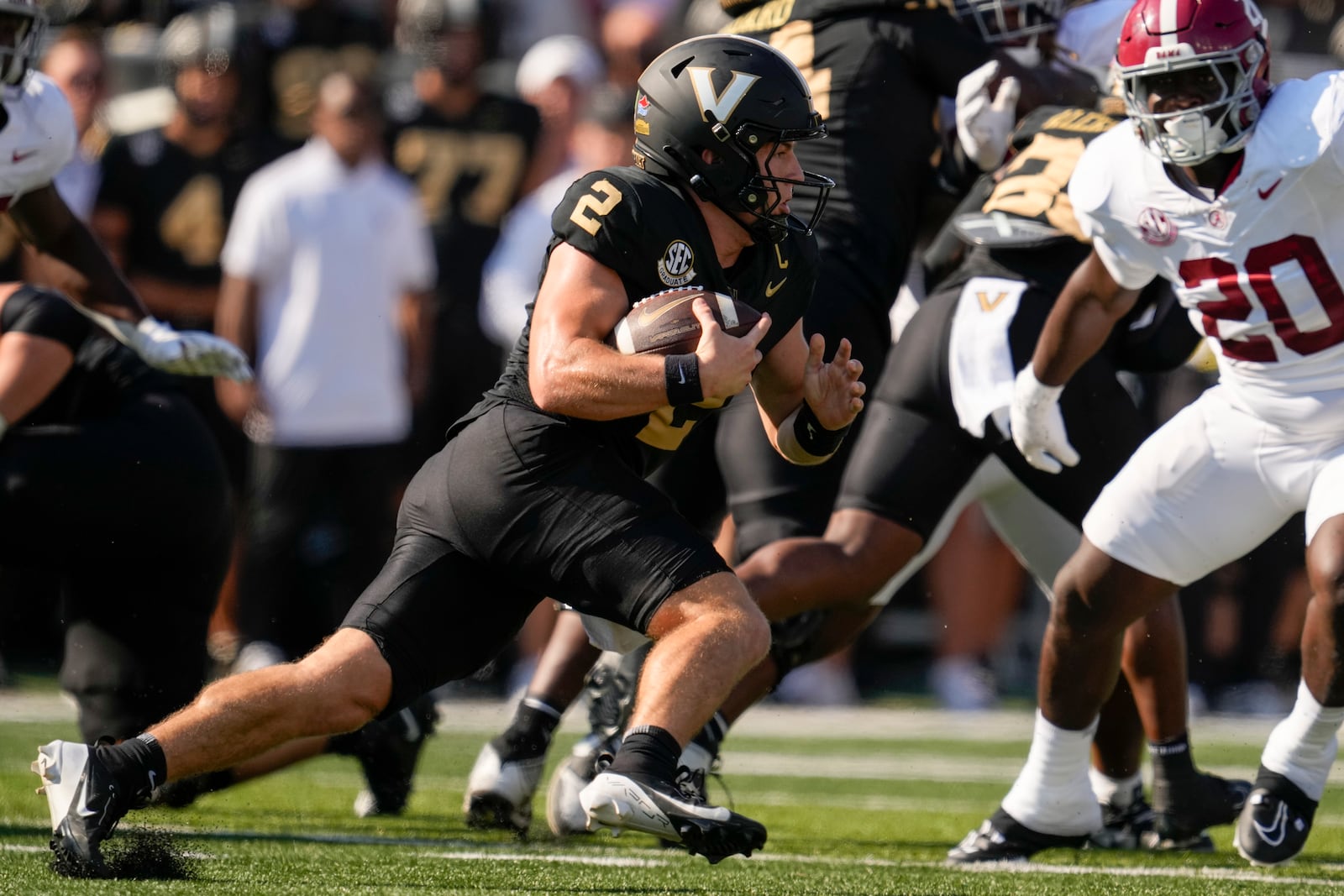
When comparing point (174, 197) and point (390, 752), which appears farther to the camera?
point (174, 197)

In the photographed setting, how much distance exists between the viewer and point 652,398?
137 inches

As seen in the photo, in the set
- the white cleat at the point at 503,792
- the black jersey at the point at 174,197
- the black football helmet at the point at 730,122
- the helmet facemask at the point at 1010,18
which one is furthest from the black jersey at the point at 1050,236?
the black jersey at the point at 174,197

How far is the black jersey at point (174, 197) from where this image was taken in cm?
765

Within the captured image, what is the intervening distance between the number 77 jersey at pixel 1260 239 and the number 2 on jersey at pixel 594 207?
1.19 m

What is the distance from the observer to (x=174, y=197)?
775 cm

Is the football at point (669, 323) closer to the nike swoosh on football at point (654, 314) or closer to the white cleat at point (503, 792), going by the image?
the nike swoosh on football at point (654, 314)

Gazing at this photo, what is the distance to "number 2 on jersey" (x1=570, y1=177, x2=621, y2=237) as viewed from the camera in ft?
12.0

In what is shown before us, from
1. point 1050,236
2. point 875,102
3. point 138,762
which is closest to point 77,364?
point 138,762

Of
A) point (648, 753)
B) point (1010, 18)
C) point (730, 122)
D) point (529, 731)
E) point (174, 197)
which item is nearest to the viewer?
point (648, 753)

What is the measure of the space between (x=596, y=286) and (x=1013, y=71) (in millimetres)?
1931

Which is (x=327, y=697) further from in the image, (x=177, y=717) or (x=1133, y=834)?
(x=1133, y=834)

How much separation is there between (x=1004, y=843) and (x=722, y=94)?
5.87 ft

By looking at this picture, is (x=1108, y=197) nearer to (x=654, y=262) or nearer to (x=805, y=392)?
(x=805, y=392)

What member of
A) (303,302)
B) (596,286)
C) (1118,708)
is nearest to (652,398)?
(596,286)
